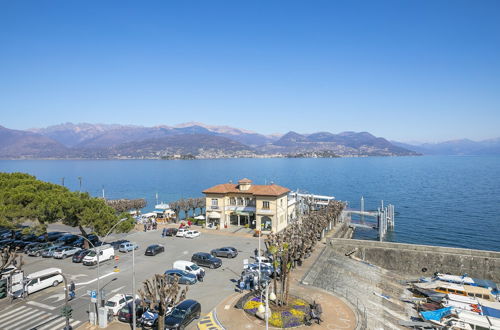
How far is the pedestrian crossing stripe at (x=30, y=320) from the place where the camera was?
2095 centimetres

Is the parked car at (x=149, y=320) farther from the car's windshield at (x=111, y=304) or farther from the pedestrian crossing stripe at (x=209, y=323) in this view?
the car's windshield at (x=111, y=304)

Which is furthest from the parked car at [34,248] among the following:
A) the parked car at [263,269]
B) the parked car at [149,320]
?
the parked car at [263,269]

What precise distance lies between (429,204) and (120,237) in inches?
3311

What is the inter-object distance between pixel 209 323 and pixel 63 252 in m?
22.8

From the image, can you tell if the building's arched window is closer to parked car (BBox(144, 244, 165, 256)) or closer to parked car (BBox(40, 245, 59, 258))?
parked car (BBox(144, 244, 165, 256))

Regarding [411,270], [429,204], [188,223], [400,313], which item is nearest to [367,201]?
[429,204]

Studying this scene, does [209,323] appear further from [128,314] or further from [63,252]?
[63,252]

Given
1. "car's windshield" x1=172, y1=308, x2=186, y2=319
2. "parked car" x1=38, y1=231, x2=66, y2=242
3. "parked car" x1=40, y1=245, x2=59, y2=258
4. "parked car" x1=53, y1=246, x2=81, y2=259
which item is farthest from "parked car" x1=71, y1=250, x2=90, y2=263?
"car's windshield" x1=172, y1=308, x2=186, y2=319

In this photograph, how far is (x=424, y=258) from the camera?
41.9 meters

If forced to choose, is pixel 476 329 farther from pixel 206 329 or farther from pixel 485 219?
pixel 485 219

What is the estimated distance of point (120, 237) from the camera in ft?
148

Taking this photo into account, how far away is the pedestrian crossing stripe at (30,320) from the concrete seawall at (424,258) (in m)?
32.4

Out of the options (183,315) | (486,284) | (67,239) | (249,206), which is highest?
(249,206)

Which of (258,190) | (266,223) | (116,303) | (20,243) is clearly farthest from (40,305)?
(258,190)
